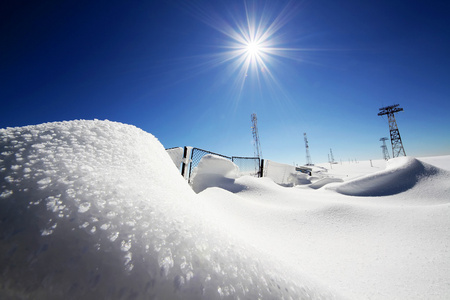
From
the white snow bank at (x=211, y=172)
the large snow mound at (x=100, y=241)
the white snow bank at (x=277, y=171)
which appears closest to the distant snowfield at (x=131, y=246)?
the large snow mound at (x=100, y=241)

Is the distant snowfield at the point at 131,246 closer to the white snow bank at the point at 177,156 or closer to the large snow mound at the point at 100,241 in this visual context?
the large snow mound at the point at 100,241

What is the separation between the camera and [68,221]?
42 cm

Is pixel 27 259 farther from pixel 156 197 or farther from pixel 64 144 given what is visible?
pixel 64 144

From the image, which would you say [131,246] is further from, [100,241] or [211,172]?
[211,172]

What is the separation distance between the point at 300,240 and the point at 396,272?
564mm

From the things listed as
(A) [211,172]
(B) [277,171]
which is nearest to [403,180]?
(A) [211,172]

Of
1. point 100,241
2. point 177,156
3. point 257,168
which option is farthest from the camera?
point 257,168

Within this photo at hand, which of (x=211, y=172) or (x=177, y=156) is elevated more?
(x=177, y=156)

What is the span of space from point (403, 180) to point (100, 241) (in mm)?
3681

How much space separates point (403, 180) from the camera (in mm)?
2549

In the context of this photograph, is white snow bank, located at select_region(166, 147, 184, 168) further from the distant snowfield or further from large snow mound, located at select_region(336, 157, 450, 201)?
large snow mound, located at select_region(336, 157, 450, 201)

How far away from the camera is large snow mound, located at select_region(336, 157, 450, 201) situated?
2316 millimetres

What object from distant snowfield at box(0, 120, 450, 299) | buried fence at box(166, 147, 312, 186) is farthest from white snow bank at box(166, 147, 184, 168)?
distant snowfield at box(0, 120, 450, 299)

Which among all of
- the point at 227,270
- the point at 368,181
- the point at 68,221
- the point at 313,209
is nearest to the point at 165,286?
the point at 227,270
